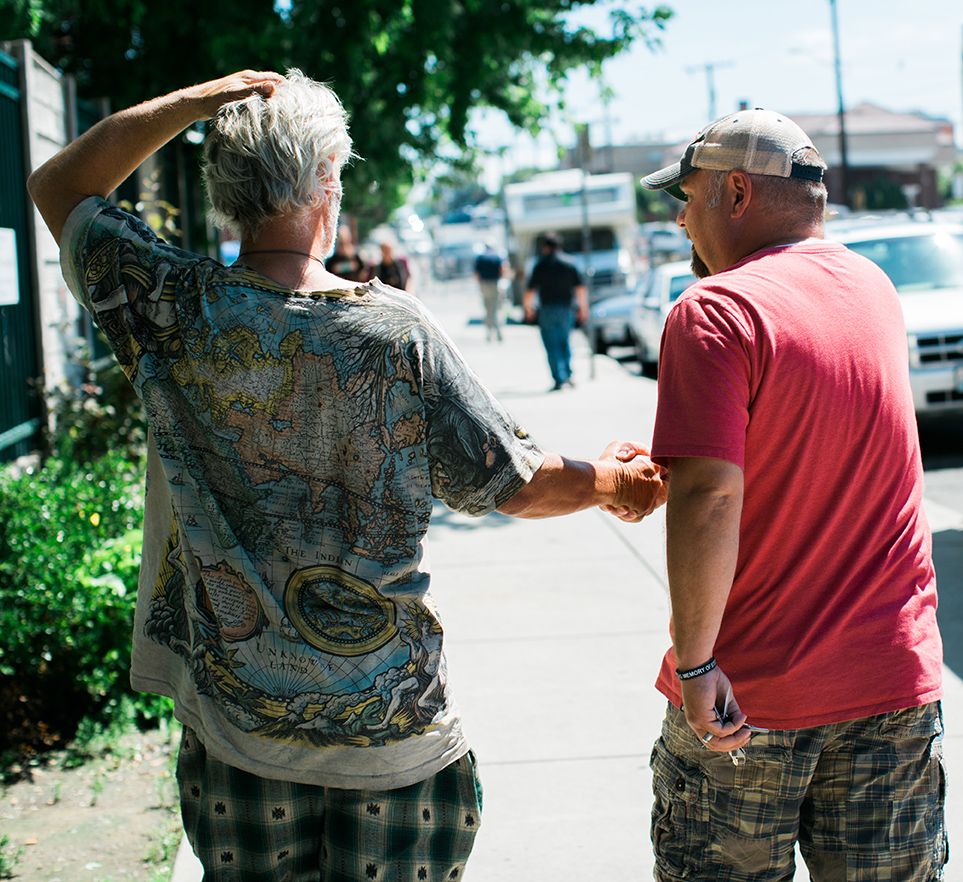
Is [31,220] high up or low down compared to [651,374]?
up

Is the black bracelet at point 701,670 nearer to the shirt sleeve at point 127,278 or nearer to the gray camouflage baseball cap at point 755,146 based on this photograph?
the gray camouflage baseball cap at point 755,146

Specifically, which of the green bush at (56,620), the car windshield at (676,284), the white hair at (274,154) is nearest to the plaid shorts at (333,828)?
the white hair at (274,154)

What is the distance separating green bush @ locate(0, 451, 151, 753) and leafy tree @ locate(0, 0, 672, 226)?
4.05 m

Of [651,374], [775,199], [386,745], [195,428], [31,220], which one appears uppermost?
[31,220]

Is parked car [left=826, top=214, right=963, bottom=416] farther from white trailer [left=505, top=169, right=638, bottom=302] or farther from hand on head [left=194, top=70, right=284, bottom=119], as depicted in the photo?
white trailer [left=505, top=169, right=638, bottom=302]

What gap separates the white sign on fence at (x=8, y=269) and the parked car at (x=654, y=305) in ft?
35.7

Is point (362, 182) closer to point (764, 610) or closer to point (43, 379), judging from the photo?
point (43, 379)

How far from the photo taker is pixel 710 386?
6.17 ft

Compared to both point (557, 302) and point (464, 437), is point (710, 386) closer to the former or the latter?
point (464, 437)

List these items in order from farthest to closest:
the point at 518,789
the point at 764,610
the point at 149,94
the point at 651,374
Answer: the point at 651,374, the point at 149,94, the point at 518,789, the point at 764,610

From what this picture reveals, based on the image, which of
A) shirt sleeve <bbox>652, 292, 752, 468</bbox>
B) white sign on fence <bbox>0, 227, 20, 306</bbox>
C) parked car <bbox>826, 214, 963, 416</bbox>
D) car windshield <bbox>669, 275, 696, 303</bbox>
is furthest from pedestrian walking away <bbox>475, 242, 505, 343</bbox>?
shirt sleeve <bbox>652, 292, 752, 468</bbox>

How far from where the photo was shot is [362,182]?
1297 cm

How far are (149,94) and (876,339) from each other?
861 centimetres

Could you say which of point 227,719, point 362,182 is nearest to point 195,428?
point 227,719
